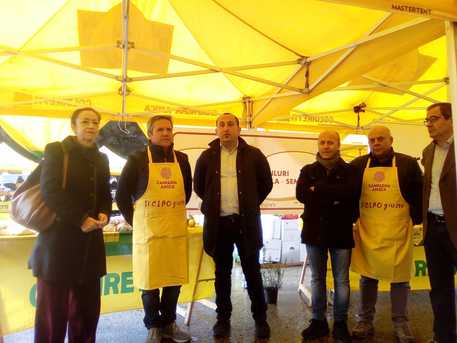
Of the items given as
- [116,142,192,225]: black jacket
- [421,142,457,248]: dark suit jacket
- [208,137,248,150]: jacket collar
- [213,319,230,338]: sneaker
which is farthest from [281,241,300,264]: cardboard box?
[421,142,457,248]: dark suit jacket

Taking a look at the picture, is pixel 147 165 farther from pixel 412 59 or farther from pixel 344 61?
pixel 412 59

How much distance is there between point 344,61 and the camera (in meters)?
2.77

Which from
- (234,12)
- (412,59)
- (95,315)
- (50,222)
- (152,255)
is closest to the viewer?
(50,222)

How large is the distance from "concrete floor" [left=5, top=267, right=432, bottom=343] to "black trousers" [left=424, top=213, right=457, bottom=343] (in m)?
0.47

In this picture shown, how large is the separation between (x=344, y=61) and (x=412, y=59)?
145cm

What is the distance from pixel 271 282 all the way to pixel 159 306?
4.71 ft

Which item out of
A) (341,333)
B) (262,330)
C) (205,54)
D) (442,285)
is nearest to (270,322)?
(262,330)

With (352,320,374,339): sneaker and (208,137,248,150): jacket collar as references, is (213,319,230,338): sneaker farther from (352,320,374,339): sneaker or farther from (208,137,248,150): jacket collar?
(208,137,248,150): jacket collar

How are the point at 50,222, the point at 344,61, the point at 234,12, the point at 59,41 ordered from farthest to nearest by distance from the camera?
the point at 59,41 → the point at 234,12 → the point at 344,61 → the point at 50,222

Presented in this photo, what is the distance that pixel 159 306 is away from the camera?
2.47m

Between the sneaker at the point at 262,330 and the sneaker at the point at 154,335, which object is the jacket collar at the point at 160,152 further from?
the sneaker at the point at 262,330

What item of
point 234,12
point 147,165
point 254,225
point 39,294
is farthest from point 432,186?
point 39,294

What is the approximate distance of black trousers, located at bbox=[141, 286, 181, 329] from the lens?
2418 millimetres

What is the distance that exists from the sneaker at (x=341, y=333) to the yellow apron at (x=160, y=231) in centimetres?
104
